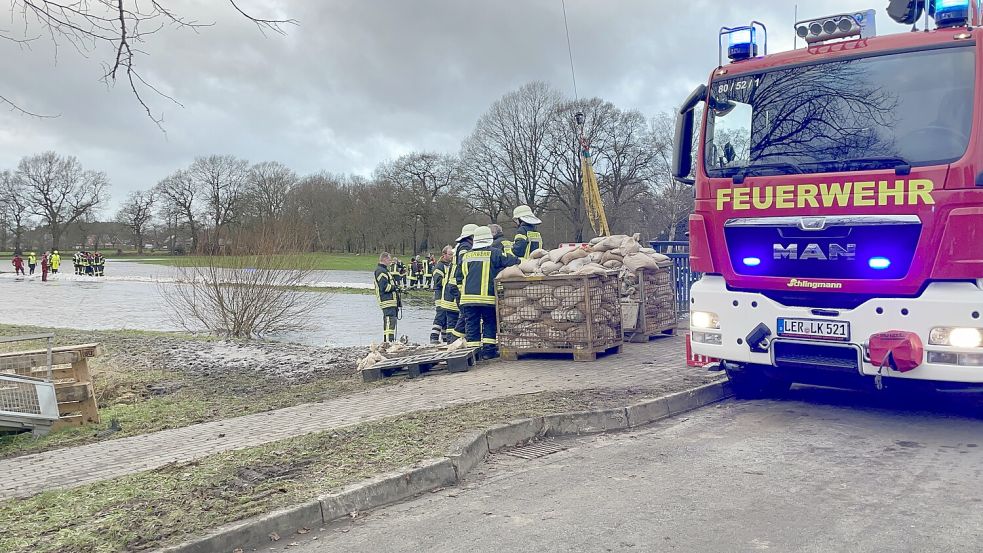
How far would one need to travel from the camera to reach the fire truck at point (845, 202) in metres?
6.01

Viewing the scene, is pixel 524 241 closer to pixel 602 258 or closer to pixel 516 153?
Answer: pixel 602 258

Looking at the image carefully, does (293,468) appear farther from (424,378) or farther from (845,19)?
(845,19)

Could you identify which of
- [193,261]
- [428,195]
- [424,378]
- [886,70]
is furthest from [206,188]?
[886,70]

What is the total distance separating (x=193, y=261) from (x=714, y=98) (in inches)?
483

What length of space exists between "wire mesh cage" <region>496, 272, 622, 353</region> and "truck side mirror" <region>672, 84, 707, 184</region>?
2328mm

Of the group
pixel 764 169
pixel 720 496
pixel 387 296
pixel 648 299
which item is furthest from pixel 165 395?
pixel 764 169

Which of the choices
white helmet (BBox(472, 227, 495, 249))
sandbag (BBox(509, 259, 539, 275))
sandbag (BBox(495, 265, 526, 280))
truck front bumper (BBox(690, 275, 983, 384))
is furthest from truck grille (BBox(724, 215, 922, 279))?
white helmet (BBox(472, 227, 495, 249))

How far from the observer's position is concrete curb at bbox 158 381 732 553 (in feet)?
14.2

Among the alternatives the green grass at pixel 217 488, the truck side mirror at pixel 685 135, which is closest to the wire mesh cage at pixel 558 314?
the truck side mirror at pixel 685 135

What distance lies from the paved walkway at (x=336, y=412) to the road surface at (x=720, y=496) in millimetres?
1745

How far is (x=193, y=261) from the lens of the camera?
16.2 m

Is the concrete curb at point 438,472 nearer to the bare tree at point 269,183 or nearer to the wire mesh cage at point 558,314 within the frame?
the wire mesh cage at point 558,314

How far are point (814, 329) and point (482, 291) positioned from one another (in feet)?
16.4

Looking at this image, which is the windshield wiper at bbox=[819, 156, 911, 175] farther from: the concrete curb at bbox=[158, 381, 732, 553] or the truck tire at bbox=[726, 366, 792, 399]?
the concrete curb at bbox=[158, 381, 732, 553]
